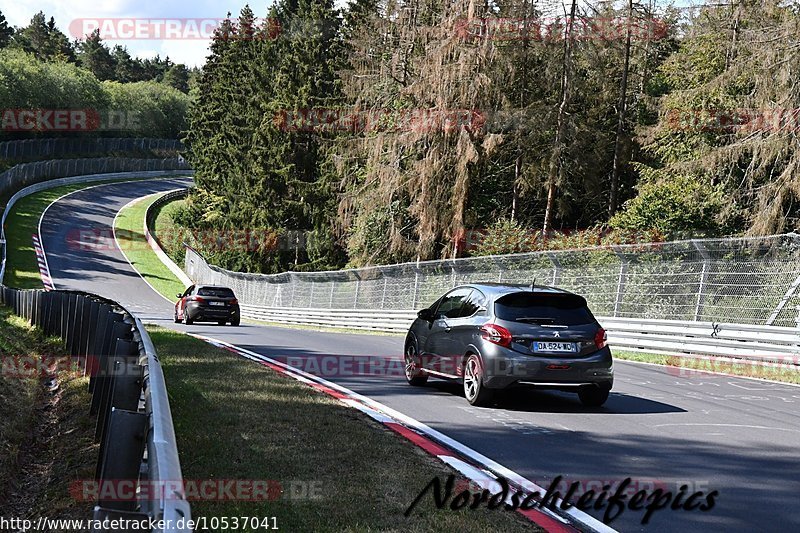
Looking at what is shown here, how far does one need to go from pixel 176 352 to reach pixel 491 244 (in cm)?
1959

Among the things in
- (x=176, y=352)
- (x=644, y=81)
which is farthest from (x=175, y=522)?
(x=644, y=81)

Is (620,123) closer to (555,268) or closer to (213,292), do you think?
(555,268)

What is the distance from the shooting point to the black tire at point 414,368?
1255cm

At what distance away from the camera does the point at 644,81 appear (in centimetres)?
4672

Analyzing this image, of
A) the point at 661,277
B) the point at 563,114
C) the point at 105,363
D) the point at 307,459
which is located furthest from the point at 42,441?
the point at 563,114

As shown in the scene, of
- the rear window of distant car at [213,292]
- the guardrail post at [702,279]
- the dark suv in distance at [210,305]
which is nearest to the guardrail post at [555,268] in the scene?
the guardrail post at [702,279]

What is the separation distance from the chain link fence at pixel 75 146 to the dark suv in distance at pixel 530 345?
83507 mm

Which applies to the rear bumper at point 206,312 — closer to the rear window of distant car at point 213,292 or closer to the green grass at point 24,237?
the rear window of distant car at point 213,292

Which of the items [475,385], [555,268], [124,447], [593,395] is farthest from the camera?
[555,268]

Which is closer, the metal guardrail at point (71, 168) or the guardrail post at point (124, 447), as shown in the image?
the guardrail post at point (124, 447)

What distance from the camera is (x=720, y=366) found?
16.6 meters

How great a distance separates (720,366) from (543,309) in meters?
7.52

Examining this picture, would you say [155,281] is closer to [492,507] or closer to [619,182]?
[619,182]

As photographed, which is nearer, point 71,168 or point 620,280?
point 620,280
